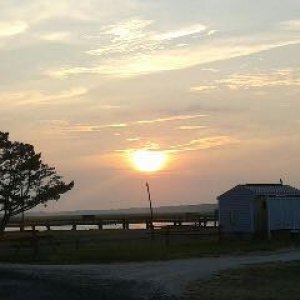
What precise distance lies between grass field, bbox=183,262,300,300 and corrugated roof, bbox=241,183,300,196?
55.9ft

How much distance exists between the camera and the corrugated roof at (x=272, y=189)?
4230 cm

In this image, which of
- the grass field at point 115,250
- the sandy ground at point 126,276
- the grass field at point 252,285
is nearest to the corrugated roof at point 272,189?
the grass field at point 115,250

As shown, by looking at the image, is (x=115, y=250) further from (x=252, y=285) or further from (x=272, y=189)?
(x=252, y=285)

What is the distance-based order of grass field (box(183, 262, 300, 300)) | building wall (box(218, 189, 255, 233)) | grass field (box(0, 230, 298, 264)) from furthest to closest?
building wall (box(218, 189, 255, 233)) < grass field (box(0, 230, 298, 264)) < grass field (box(183, 262, 300, 300))

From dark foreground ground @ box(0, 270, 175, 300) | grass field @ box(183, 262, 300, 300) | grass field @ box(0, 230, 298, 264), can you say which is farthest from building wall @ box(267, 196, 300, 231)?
dark foreground ground @ box(0, 270, 175, 300)

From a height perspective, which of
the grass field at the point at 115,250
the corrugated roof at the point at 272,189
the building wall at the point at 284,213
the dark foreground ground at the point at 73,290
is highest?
the corrugated roof at the point at 272,189

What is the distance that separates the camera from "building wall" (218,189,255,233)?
4206 centimetres

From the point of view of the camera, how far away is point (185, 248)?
116 feet

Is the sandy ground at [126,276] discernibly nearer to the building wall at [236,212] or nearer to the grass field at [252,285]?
the grass field at [252,285]

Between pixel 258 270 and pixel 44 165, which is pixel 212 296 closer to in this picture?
pixel 258 270

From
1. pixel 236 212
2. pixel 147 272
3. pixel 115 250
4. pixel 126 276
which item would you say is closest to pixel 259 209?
pixel 236 212

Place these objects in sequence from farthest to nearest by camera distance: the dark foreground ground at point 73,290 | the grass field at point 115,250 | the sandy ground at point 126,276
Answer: the grass field at point 115,250
the sandy ground at point 126,276
the dark foreground ground at point 73,290

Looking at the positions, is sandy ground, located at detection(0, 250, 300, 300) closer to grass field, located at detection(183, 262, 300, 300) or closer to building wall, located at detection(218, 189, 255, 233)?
grass field, located at detection(183, 262, 300, 300)

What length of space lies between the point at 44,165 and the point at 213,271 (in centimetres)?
2637
